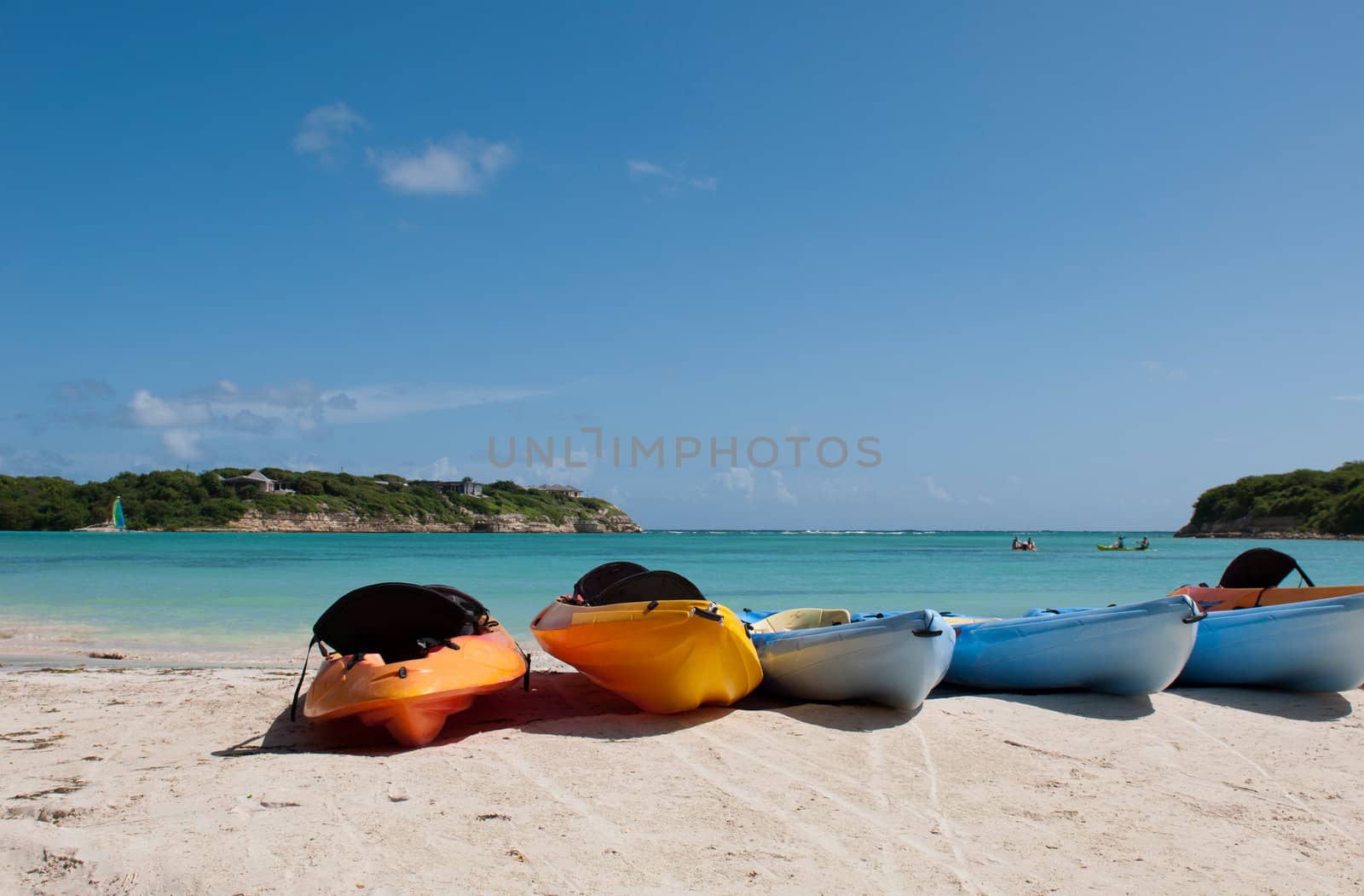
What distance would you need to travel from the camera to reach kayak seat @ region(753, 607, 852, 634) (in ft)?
28.2

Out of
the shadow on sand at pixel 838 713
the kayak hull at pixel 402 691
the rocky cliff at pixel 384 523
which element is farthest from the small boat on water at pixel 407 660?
the rocky cliff at pixel 384 523

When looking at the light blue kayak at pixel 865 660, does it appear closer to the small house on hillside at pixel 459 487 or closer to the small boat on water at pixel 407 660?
the small boat on water at pixel 407 660

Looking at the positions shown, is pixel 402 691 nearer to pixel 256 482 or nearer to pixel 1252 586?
pixel 1252 586

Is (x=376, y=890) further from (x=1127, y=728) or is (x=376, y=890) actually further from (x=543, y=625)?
(x=1127, y=728)

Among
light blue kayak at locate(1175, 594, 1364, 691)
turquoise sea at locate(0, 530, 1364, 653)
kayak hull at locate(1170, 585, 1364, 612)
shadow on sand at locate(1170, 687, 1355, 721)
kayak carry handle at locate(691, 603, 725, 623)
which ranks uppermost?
kayak carry handle at locate(691, 603, 725, 623)

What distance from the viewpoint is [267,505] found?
8988cm

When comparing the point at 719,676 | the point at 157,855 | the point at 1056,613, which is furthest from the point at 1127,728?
the point at 157,855

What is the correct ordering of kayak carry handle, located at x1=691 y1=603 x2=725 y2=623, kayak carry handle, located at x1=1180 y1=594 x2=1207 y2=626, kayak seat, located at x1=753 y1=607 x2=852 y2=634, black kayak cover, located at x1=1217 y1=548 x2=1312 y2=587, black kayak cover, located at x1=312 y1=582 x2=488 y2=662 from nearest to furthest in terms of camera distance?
1. kayak carry handle, located at x1=691 y1=603 x2=725 y2=623
2. black kayak cover, located at x1=312 y1=582 x2=488 y2=662
3. kayak carry handle, located at x1=1180 y1=594 x2=1207 y2=626
4. kayak seat, located at x1=753 y1=607 x2=852 y2=634
5. black kayak cover, located at x1=1217 y1=548 x2=1312 y2=587

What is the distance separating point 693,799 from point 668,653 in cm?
157

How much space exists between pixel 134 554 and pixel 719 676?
42997 mm

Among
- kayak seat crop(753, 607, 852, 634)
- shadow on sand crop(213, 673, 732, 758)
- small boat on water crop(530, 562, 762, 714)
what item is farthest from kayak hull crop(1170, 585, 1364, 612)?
shadow on sand crop(213, 673, 732, 758)

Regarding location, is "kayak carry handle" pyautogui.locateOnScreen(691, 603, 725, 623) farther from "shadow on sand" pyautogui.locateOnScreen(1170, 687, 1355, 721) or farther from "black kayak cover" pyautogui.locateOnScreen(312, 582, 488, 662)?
"shadow on sand" pyautogui.locateOnScreen(1170, 687, 1355, 721)

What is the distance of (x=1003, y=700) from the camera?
7363mm

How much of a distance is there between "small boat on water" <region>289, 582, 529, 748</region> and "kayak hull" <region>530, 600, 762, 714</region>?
781mm
